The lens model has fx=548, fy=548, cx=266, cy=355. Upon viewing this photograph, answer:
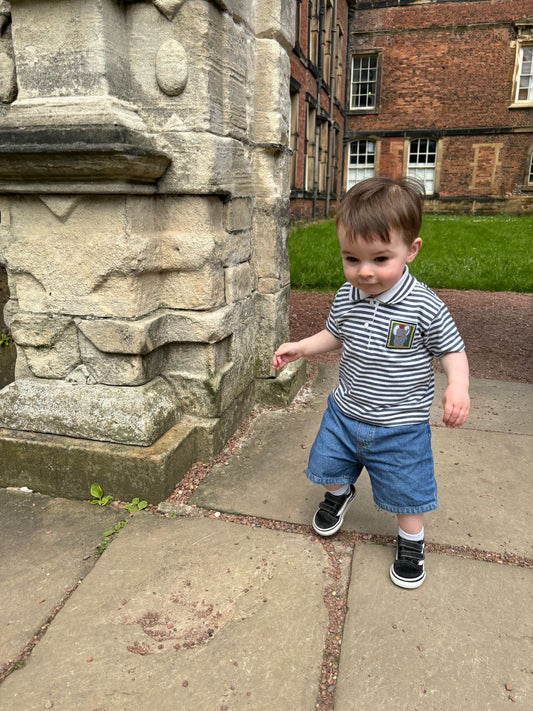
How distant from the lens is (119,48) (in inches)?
83.9

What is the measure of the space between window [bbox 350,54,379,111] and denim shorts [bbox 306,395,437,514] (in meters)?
23.9

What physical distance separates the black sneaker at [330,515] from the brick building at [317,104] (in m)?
13.6

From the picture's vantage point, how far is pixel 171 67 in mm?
2176

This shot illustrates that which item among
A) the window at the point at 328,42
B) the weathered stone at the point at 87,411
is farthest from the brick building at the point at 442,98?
the weathered stone at the point at 87,411

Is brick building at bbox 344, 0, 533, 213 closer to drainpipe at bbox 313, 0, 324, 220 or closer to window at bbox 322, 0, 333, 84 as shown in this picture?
window at bbox 322, 0, 333, 84

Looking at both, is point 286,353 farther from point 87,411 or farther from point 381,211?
point 87,411

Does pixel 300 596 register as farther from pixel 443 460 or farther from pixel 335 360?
pixel 335 360

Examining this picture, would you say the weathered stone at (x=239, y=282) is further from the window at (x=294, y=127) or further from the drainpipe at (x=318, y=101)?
the drainpipe at (x=318, y=101)

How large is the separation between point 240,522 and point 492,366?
281 cm

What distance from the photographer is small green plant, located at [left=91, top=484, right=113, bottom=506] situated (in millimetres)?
2246

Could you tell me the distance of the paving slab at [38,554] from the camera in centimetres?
165

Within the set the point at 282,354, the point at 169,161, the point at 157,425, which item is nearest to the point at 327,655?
the point at 282,354

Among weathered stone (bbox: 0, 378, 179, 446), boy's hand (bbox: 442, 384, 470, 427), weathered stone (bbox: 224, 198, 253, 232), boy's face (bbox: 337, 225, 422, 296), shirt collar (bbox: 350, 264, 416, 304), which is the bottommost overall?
weathered stone (bbox: 0, 378, 179, 446)

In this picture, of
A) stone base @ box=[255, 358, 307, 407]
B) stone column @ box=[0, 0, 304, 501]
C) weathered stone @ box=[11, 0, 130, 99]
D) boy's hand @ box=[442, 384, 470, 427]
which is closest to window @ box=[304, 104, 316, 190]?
stone base @ box=[255, 358, 307, 407]
